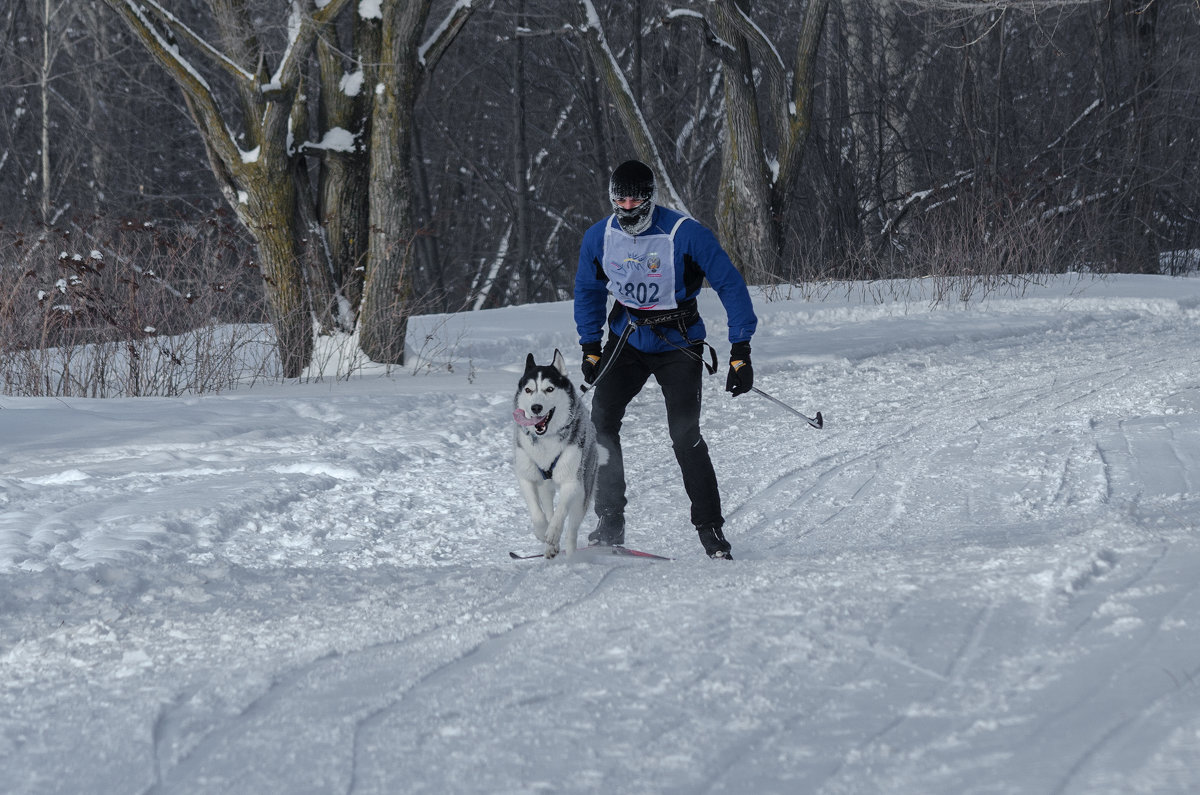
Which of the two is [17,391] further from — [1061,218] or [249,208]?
[1061,218]

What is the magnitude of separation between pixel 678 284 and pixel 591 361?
58 centimetres

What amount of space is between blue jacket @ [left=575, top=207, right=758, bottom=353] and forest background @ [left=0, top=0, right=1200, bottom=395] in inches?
206

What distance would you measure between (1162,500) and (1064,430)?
197 cm

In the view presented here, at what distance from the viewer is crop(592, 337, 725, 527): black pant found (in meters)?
5.42

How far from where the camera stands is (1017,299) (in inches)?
621

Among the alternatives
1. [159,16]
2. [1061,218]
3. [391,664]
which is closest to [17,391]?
[159,16]

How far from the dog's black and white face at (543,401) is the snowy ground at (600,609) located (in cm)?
64

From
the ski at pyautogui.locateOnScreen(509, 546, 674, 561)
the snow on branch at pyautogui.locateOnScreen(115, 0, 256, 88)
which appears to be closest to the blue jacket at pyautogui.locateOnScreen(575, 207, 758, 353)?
the ski at pyautogui.locateOnScreen(509, 546, 674, 561)

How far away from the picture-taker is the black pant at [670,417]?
5422 mm

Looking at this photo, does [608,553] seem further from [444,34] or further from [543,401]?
[444,34]

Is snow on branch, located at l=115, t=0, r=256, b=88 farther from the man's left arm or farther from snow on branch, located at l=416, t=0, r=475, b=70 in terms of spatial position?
the man's left arm

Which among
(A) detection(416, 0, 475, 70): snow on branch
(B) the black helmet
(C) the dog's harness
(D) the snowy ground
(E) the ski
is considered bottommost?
(E) the ski

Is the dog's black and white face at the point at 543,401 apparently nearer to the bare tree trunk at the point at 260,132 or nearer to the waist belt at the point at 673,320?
the waist belt at the point at 673,320

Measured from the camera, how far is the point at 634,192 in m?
5.03
